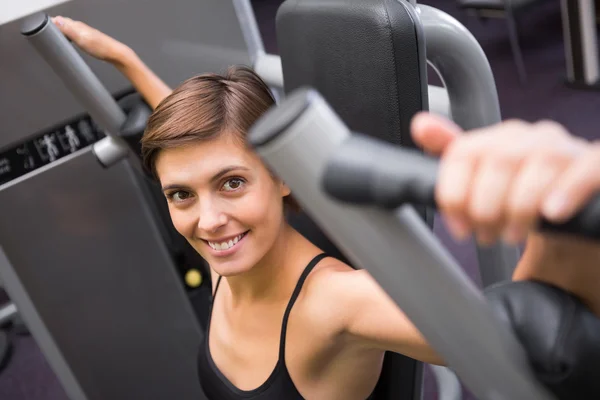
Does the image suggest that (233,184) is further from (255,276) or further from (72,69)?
(72,69)

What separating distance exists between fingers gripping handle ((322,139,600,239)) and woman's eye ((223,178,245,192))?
583 millimetres

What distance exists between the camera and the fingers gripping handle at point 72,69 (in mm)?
1231

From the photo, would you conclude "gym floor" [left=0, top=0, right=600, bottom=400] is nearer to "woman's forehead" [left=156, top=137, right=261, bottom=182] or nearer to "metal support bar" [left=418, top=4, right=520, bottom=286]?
"metal support bar" [left=418, top=4, right=520, bottom=286]

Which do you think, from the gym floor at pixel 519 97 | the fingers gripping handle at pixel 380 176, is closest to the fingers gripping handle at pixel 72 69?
the fingers gripping handle at pixel 380 176

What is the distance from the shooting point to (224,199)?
917 millimetres

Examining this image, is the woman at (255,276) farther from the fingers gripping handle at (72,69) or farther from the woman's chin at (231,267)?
the fingers gripping handle at (72,69)

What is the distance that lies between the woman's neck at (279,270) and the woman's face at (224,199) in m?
0.06

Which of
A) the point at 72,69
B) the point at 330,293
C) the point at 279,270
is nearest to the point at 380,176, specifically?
the point at 330,293

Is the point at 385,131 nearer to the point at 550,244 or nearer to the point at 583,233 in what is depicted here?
the point at 550,244

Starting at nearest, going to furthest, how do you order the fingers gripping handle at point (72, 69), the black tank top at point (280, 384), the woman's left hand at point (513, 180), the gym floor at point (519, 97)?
the woman's left hand at point (513, 180)
the black tank top at point (280, 384)
the fingers gripping handle at point (72, 69)
the gym floor at point (519, 97)

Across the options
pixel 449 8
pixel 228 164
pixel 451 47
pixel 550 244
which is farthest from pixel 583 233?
pixel 449 8

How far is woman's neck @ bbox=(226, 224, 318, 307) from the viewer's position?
1.02 metres

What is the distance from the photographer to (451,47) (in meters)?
1.00

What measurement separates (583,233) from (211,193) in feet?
2.21
